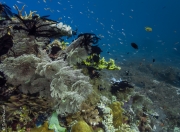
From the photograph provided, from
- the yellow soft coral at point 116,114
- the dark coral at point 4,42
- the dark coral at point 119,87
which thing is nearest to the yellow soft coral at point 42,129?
the dark coral at point 4,42

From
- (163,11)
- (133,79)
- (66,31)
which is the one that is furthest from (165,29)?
(66,31)

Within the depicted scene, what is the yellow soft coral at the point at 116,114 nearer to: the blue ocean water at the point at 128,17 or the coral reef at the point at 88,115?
the coral reef at the point at 88,115

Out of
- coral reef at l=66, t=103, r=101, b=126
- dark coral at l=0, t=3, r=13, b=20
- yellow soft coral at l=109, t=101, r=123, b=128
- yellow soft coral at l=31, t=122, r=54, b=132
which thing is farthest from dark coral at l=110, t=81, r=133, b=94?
dark coral at l=0, t=3, r=13, b=20

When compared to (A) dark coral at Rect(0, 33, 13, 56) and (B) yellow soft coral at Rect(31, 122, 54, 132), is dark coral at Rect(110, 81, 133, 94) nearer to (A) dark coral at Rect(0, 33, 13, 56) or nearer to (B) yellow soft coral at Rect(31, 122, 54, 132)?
(B) yellow soft coral at Rect(31, 122, 54, 132)

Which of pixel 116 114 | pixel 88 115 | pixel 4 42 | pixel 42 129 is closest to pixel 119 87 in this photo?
pixel 116 114

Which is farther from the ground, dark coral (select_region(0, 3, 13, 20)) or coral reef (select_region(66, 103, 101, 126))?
dark coral (select_region(0, 3, 13, 20))

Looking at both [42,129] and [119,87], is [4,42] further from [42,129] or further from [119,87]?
[119,87]

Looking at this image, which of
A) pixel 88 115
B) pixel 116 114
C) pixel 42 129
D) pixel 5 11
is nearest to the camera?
pixel 42 129

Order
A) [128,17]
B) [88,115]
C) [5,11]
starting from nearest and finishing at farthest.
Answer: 1. [88,115]
2. [5,11]
3. [128,17]

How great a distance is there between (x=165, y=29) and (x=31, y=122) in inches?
6551

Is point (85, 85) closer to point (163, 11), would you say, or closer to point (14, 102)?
point (14, 102)

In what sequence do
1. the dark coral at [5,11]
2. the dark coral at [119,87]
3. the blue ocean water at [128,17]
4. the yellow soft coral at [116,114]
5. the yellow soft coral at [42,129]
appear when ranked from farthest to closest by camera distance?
the blue ocean water at [128,17] < the dark coral at [119,87] < the yellow soft coral at [116,114] < the dark coral at [5,11] < the yellow soft coral at [42,129]

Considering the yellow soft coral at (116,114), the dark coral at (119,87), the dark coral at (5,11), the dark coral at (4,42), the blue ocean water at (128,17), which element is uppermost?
the blue ocean water at (128,17)

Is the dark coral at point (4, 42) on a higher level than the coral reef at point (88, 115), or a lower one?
higher
